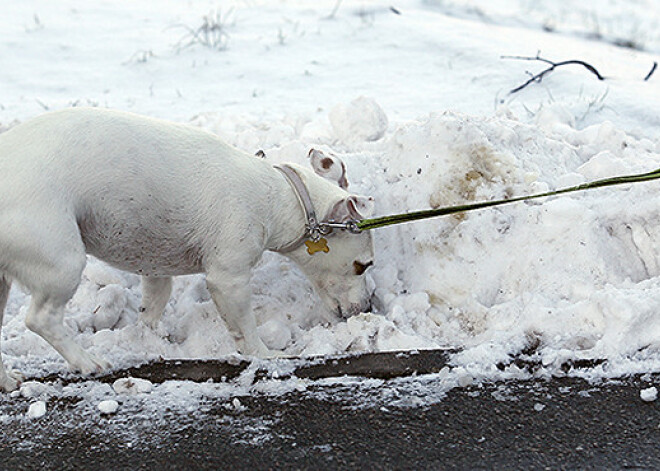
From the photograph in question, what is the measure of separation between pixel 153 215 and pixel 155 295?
2.06ft

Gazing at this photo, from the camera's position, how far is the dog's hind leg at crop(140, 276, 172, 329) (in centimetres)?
385

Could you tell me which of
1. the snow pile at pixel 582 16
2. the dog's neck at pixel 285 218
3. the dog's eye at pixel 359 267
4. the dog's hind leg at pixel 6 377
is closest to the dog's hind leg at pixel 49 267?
the dog's hind leg at pixel 6 377

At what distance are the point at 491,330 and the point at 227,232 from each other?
1.23m

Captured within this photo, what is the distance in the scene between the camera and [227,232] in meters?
3.53

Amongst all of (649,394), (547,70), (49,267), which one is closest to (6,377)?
(49,267)

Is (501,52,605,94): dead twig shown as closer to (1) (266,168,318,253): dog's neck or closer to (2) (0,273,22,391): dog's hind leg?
(1) (266,168,318,253): dog's neck

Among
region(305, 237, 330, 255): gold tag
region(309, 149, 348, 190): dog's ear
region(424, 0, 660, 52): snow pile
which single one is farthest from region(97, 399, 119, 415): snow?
region(424, 0, 660, 52): snow pile

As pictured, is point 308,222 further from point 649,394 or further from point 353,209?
point 649,394

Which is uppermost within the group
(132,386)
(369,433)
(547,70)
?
(547,70)

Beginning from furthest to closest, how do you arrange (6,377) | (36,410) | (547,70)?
(547,70), (6,377), (36,410)

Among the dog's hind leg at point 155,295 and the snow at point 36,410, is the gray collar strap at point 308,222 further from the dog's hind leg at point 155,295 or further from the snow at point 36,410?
the snow at point 36,410

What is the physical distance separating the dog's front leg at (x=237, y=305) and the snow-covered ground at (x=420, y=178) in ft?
0.51

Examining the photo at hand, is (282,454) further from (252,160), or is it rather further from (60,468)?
(252,160)

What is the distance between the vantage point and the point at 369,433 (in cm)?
261
